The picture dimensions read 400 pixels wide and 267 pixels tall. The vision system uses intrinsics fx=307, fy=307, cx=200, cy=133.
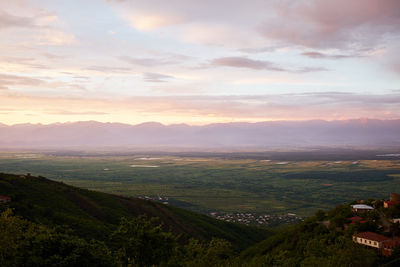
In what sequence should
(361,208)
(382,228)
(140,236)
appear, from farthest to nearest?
(361,208)
(382,228)
(140,236)

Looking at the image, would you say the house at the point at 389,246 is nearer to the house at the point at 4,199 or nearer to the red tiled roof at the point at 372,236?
the red tiled roof at the point at 372,236

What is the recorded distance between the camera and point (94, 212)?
243ft

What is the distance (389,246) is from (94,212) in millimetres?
60851

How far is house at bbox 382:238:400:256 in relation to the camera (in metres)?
38.0

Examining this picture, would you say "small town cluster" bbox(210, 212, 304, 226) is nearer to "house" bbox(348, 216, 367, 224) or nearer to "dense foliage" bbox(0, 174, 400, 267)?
"dense foliage" bbox(0, 174, 400, 267)

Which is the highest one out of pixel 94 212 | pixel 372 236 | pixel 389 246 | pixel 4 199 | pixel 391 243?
pixel 4 199

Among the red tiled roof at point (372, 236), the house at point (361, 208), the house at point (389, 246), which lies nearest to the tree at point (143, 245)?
the red tiled roof at point (372, 236)

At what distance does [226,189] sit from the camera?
164 m

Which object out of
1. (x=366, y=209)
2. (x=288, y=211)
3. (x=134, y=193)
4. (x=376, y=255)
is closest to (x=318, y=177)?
(x=288, y=211)

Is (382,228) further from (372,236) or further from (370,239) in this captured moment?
(370,239)

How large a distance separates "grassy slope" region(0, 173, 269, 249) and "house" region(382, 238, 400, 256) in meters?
41.0

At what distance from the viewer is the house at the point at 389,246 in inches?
1495

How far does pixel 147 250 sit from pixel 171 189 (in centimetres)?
12912

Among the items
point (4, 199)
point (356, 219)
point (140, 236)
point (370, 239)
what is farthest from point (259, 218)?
point (140, 236)
